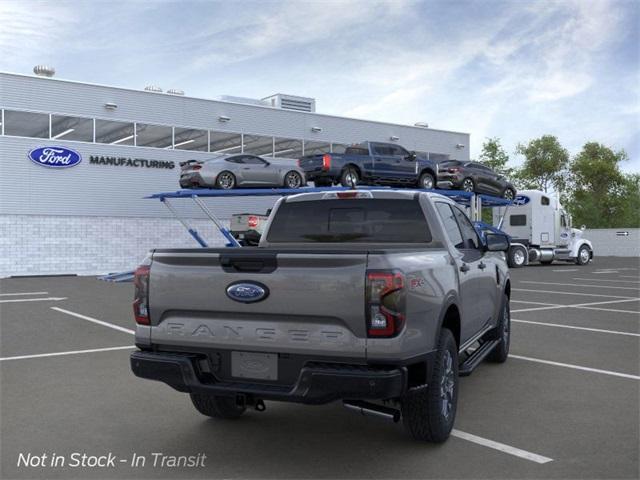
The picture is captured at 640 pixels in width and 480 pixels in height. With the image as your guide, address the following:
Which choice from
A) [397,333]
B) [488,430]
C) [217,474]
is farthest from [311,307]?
[488,430]

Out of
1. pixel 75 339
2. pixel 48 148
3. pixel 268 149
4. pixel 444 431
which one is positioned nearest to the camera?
pixel 444 431

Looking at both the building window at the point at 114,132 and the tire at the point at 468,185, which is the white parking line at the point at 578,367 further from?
the building window at the point at 114,132

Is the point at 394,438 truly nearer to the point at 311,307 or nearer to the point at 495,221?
the point at 311,307

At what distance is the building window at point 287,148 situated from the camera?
32875mm

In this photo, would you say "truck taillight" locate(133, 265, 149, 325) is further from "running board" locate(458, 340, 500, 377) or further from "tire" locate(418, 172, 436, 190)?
"tire" locate(418, 172, 436, 190)

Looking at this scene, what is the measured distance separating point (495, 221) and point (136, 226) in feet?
56.6

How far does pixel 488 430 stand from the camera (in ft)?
16.5

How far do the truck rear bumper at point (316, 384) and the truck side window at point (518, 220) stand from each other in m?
28.5

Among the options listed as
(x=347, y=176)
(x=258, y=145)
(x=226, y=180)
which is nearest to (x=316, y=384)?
(x=347, y=176)

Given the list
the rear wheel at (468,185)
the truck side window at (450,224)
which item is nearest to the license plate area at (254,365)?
the truck side window at (450,224)

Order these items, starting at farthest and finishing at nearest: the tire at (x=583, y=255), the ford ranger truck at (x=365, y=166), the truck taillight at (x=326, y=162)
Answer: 1. the tire at (x=583, y=255)
2. the ford ranger truck at (x=365, y=166)
3. the truck taillight at (x=326, y=162)

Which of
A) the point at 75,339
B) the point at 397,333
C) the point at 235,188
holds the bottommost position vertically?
the point at 75,339

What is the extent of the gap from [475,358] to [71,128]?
81.9 feet

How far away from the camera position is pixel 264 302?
13.8ft
